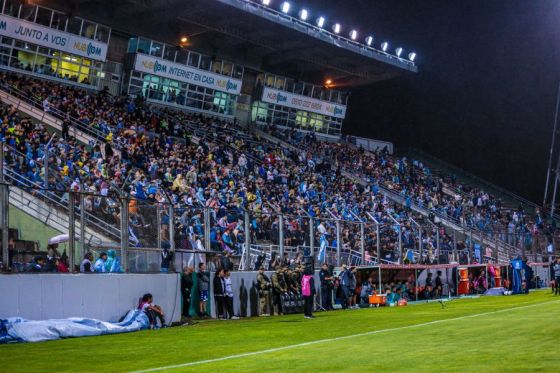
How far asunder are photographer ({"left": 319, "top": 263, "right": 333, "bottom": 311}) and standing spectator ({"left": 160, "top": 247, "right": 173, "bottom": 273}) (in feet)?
26.3

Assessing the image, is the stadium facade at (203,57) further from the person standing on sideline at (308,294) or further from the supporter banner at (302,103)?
the person standing on sideline at (308,294)

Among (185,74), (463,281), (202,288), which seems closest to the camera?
(202,288)

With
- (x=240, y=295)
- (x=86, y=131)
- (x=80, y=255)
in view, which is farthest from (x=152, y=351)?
(x=86, y=131)

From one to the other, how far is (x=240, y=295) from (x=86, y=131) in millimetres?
15576

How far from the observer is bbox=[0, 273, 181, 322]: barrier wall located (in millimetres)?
18109

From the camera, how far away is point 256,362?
11.8 m

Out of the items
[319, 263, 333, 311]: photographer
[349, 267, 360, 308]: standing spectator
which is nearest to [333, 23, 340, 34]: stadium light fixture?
[349, 267, 360, 308]: standing spectator

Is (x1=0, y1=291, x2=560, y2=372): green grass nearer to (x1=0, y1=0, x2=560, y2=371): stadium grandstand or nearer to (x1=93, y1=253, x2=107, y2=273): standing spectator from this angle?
(x1=0, y1=0, x2=560, y2=371): stadium grandstand

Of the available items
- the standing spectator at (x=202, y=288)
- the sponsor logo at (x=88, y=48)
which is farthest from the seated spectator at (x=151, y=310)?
the sponsor logo at (x=88, y=48)

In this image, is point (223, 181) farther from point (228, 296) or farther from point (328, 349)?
point (328, 349)

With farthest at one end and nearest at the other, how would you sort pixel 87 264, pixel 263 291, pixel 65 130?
pixel 65 130 → pixel 263 291 → pixel 87 264

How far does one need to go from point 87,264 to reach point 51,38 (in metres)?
30.3

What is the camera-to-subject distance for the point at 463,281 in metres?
39.0

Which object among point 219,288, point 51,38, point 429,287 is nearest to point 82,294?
point 219,288
